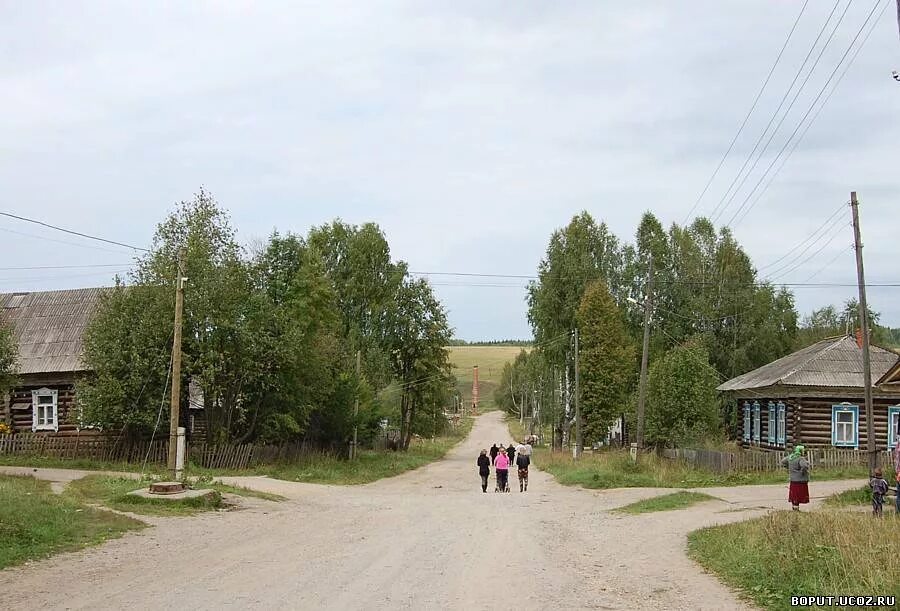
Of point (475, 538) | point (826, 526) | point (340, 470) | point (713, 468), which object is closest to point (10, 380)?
point (340, 470)

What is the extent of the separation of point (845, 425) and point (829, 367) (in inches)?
97.5

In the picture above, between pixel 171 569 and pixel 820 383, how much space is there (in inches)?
1192

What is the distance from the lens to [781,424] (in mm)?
38781

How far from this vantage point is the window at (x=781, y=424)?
3809cm

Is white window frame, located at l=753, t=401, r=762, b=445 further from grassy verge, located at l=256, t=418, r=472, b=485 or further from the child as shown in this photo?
the child

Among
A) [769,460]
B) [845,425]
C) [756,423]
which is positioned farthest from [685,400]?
[769,460]

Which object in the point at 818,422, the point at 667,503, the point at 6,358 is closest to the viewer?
the point at 667,503

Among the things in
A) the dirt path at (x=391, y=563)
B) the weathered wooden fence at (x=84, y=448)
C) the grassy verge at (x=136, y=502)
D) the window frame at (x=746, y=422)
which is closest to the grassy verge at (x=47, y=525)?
the dirt path at (x=391, y=563)

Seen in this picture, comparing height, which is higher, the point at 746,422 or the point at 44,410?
the point at 44,410

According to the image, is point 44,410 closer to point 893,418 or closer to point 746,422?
point 746,422

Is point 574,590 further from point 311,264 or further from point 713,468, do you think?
point 311,264

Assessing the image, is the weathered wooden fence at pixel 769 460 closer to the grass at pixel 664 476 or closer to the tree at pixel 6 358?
the grass at pixel 664 476

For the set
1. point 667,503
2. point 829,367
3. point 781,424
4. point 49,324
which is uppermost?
point 49,324

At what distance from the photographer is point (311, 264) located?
44.7m
